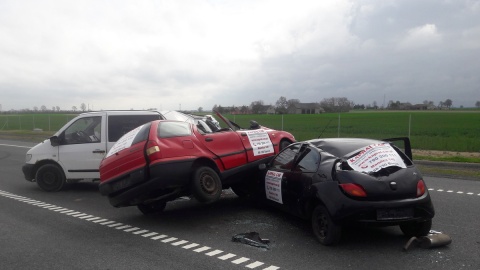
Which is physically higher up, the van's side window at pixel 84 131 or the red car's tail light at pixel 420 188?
the van's side window at pixel 84 131

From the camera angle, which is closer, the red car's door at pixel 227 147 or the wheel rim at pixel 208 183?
the wheel rim at pixel 208 183

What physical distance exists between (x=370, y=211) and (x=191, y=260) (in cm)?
225

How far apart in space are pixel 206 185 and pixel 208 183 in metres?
0.06

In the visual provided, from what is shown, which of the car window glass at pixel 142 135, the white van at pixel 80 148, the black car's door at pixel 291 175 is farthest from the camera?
the white van at pixel 80 148

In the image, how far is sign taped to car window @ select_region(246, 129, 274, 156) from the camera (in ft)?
27.2

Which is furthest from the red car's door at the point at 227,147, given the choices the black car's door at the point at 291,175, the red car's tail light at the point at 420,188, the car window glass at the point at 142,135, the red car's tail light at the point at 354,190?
the red car's tail light at the point at 420,188

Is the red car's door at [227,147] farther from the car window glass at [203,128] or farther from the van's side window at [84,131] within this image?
the van's side window at [84,131]

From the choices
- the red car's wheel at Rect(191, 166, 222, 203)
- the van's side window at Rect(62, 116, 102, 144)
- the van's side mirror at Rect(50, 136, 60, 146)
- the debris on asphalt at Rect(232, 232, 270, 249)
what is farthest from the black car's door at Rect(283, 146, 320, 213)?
the van's side mirror at Rect(50, 136, 60, 146)

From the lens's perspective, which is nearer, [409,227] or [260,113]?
[409,227]

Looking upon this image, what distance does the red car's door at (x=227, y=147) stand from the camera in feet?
24.7

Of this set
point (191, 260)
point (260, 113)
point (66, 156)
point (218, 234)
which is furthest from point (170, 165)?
point (260, 113)

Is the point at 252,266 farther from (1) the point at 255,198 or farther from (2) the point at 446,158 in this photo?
(2) the point at 446,158

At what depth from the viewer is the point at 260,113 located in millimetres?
44031

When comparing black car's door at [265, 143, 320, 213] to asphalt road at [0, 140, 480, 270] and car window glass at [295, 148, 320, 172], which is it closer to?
car window glass at [295, 148, 320, 172]
